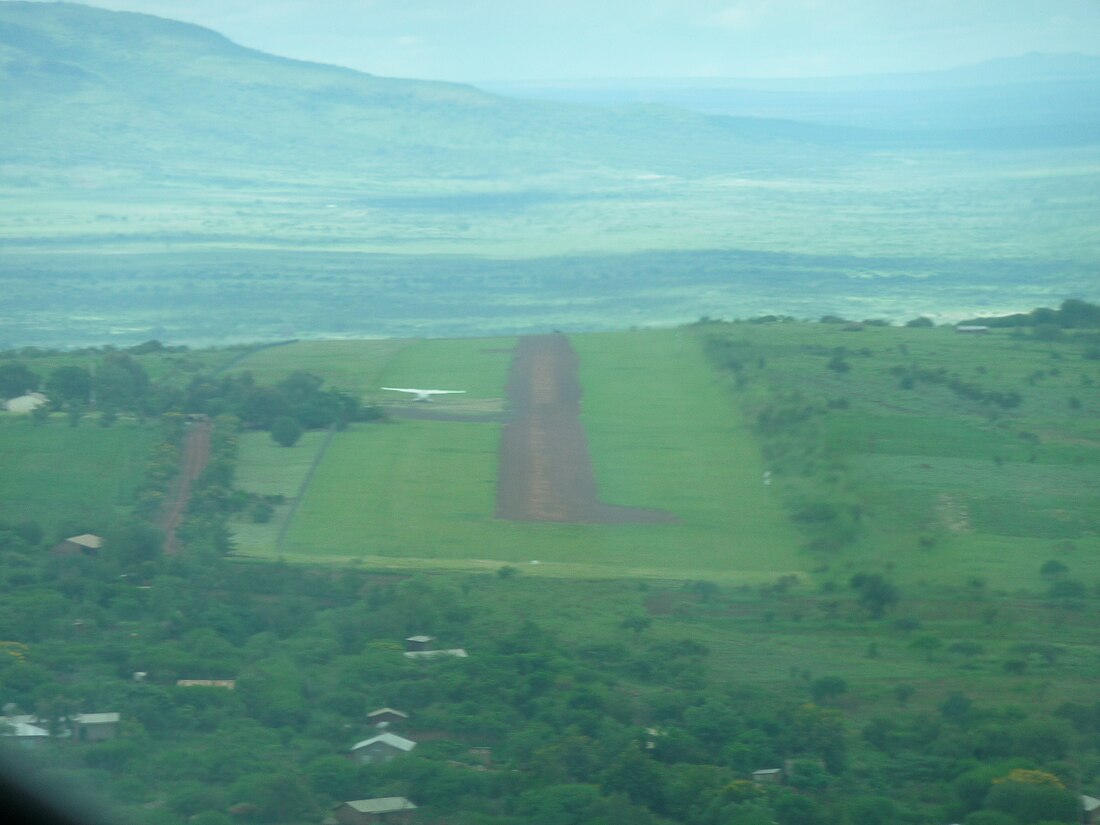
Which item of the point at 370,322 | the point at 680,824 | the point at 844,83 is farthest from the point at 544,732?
the point at 844,83

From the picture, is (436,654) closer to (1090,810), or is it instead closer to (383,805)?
(383,805)

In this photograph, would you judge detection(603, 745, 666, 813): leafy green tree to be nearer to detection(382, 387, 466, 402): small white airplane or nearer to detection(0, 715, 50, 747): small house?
detection(0, 715, 50, 747): small house

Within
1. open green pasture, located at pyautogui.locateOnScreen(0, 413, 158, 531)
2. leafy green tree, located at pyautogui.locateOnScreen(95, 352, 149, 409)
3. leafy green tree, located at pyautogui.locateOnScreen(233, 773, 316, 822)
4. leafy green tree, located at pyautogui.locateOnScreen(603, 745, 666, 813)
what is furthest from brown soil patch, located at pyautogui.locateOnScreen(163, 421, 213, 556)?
leafy green tree, located at pyautogui.locateOnScreen(603, 745, 666, 813)

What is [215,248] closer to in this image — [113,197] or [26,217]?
[26,217]

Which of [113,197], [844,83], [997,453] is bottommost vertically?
[997,453]

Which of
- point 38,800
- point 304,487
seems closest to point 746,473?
point 304,487

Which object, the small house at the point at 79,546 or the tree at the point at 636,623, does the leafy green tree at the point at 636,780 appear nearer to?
the tree at the point at 636,623

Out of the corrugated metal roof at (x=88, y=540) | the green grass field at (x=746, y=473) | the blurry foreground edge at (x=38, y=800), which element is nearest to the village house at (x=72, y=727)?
the blurry foreground edge at (x=38, y=800)
